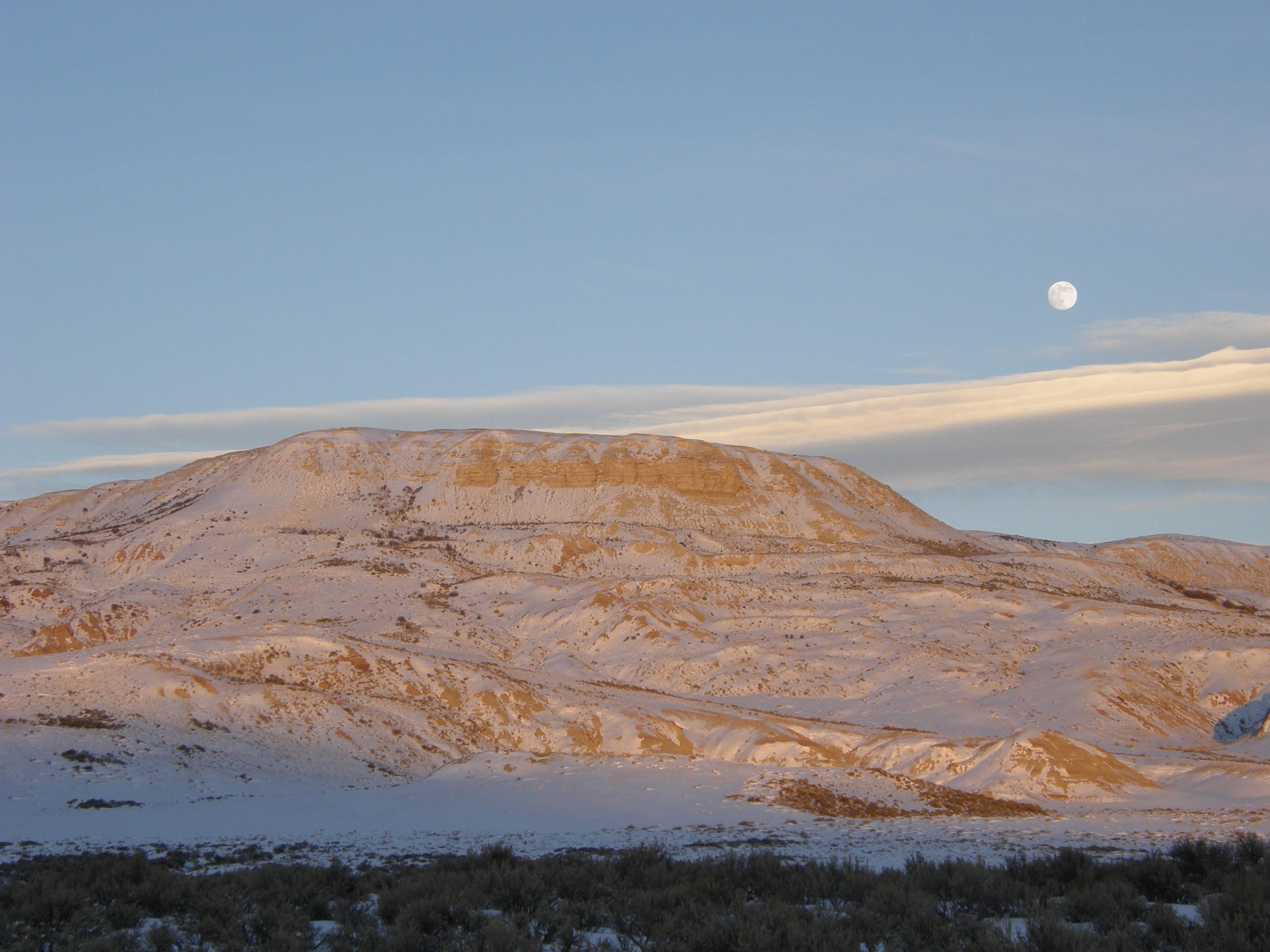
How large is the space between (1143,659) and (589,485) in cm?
5188

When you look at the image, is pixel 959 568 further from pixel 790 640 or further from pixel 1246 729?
pixel 1246 729

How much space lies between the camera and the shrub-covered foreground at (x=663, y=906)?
9.46m

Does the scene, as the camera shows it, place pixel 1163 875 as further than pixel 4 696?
No

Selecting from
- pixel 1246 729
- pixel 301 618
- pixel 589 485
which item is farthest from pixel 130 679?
pixel 589 485

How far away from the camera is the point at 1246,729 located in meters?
41.2

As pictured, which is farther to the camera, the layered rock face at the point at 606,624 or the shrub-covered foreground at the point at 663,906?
the layered rock face at the point at 606,624

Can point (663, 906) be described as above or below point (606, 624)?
above

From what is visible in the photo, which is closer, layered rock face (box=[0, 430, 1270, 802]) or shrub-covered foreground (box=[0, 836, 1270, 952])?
shrub-covered foreground (box=[0, 836, 1270, 952])

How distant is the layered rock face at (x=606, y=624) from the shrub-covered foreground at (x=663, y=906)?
50.3 ft

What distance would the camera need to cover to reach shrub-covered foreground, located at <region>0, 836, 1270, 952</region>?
9461mm

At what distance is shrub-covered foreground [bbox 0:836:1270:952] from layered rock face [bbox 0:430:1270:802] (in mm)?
15337

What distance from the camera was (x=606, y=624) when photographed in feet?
179

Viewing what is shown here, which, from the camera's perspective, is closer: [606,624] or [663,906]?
[663,906]

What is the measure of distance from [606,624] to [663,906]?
142ft
